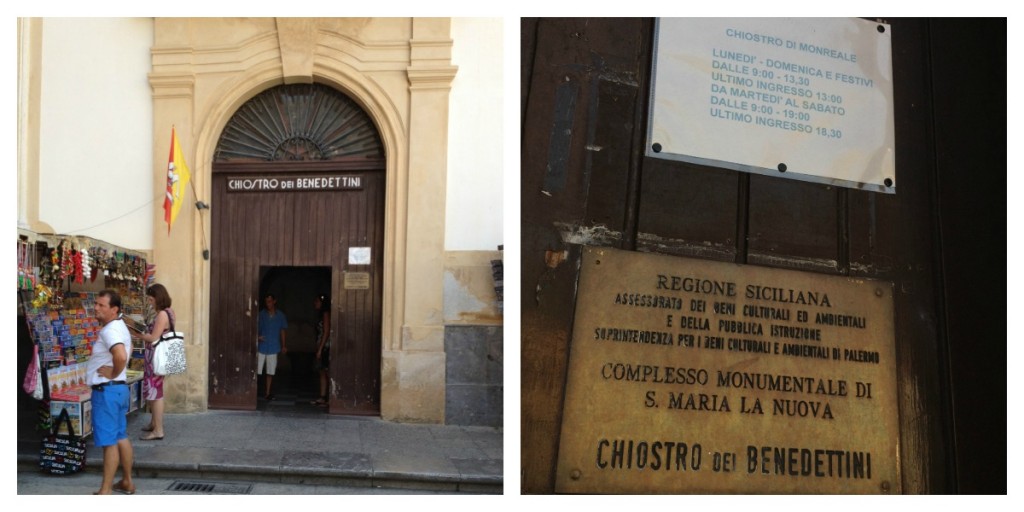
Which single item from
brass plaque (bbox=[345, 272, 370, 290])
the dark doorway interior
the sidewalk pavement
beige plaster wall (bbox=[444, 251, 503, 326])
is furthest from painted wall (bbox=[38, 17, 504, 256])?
the dark doorway interior

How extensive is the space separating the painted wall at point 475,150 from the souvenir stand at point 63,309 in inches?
120

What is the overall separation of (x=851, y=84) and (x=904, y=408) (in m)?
1.54

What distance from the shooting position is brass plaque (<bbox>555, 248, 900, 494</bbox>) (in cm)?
320

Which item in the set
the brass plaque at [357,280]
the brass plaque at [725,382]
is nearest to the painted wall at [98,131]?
the brass plaque at [357,280]

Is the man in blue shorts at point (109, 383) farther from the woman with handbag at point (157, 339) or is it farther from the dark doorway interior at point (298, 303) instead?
the dark doorway interior at point (298, 303)

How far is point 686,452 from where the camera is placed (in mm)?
3244

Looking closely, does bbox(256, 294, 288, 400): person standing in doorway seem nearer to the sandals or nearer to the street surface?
the street surface

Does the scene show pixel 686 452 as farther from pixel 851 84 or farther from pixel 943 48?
pixel 943 48

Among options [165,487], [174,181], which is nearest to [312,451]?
[165,487]

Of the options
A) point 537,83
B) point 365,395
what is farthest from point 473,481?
point 537,83

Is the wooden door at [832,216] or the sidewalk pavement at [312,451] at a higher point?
the wooden door at [832,216]

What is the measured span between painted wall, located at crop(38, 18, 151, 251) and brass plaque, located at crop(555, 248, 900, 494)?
563 cm

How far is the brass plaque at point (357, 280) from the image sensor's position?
24.8ft

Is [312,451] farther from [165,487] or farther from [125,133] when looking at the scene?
[125,133]
